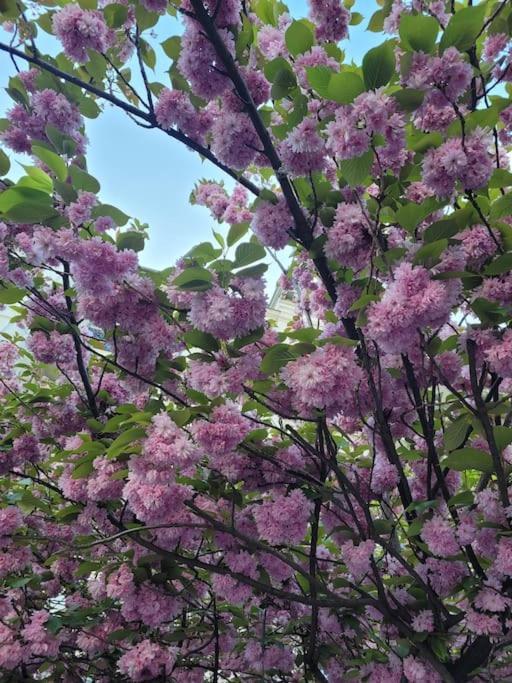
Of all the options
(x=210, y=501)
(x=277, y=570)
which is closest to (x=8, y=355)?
(x=210, y=501)

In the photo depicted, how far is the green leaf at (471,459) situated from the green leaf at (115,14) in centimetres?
229

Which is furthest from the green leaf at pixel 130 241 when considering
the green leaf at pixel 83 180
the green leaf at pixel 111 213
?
the green leaf at pixel 83 180

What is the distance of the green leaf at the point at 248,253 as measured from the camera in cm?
186

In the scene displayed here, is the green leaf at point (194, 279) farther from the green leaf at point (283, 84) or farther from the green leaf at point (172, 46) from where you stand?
the green leaf at point (172, 46)

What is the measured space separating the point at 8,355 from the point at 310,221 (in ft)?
10.6

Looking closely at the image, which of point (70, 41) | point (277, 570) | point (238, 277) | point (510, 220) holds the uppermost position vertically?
point (70, 41)

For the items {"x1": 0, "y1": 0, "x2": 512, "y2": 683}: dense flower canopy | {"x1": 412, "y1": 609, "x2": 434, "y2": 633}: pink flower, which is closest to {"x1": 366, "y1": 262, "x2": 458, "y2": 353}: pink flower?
{"x1": 0, "y1": 0, "x2": 512, "y2": 683}: dense flower canopy

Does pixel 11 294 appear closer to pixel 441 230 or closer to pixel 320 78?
pixel 320 78

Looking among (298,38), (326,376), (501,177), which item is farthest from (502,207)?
(298,38)

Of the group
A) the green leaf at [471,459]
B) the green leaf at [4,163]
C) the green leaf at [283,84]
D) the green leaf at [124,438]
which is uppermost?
the green leaf at [4,163]

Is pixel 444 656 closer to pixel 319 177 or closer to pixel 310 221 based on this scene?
pixel 310 221

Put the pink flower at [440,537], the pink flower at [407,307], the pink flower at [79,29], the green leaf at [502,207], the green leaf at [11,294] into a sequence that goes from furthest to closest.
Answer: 1. the green leaf at [11,294]
2. the pink flower at [79,29]
3. the pink flower at [440,537]
4. the green leaf at [502,207]
5. the pink flower at [407,307]

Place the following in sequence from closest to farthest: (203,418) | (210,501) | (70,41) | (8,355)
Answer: (203,418) → (70,41) → (210,501) → (8,355)

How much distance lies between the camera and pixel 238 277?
1.88 m
